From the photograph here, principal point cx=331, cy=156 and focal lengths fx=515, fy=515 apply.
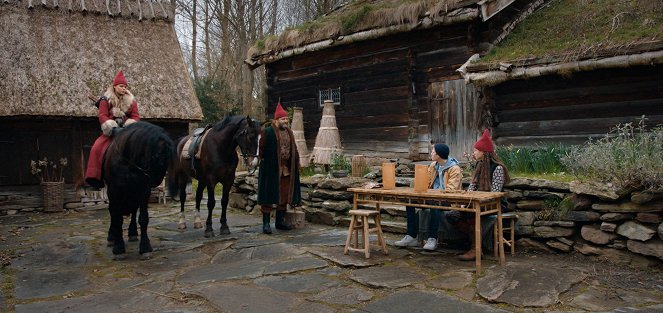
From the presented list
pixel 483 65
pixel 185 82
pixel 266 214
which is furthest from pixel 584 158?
pixel 185 82

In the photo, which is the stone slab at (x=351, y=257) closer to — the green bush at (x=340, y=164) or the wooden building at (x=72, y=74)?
the green bush at (x=340, y=164)

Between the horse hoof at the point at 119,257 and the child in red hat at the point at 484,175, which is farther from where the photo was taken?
the horse hoof at the point at 119,257

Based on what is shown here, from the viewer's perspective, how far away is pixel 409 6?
10586 mm

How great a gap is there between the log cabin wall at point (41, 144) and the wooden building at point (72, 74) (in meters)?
0.02

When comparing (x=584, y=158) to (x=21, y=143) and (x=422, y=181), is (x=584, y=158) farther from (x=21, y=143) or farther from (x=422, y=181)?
(x=21, y=143)

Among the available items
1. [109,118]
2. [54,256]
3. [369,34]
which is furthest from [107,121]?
[369,34]

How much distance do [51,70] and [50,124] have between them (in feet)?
3.97

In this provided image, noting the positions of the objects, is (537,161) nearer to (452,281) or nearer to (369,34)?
(452,281)

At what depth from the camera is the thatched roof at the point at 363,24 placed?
Answer: 9914 millimetres

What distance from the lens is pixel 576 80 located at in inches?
364

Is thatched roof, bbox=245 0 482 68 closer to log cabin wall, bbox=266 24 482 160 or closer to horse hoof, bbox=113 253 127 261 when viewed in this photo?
log cabin wall, bbox=266 24 482 160

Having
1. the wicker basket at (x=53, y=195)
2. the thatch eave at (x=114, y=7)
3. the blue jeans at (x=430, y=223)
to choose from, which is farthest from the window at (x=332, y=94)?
the blue jeans at (x=430, y=223)

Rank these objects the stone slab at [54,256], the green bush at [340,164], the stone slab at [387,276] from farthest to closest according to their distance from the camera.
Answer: the green bush at [340,164], the stone slab at [54,256], the stone slab at [387,276]

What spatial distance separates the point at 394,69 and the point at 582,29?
A: 4.01 m
